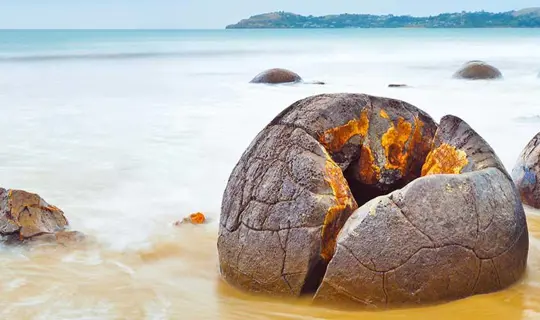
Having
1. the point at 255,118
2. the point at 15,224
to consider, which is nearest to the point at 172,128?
the point at 255,118

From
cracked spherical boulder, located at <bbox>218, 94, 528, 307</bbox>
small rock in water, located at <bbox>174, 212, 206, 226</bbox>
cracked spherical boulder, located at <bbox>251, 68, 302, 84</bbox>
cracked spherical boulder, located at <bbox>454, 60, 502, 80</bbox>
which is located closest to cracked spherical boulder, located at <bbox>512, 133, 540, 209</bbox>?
cracked spherical boulder, located at <bbox>218, 94, 528, 307</bbox>

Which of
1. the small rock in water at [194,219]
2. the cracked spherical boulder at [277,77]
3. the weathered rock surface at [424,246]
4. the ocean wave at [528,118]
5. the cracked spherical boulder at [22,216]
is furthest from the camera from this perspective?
the cracked spherical boulder at [277,77]

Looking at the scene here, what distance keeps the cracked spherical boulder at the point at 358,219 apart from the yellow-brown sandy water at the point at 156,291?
0.08 m

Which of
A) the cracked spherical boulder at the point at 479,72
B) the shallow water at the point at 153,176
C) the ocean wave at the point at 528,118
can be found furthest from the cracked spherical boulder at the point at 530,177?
the cracked spherical boulder at the point at 479,72

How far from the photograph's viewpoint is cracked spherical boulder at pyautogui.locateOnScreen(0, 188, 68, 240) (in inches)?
203

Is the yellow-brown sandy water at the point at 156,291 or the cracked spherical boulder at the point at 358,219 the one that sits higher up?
the cracked spherical boulder at the point at 358,219

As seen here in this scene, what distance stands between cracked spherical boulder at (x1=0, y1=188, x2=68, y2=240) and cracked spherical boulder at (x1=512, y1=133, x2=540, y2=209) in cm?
364

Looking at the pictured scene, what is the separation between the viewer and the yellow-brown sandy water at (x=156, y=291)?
3676mm

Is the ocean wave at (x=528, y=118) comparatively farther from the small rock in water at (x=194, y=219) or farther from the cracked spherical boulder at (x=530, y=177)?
the small rock in water at (x=194, y=219)

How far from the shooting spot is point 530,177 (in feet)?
19.0

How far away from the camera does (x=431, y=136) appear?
4.57 metres

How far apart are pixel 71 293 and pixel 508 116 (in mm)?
9864

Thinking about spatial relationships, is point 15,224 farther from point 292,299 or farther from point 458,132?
point 458,132

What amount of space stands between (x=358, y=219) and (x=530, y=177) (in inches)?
106
